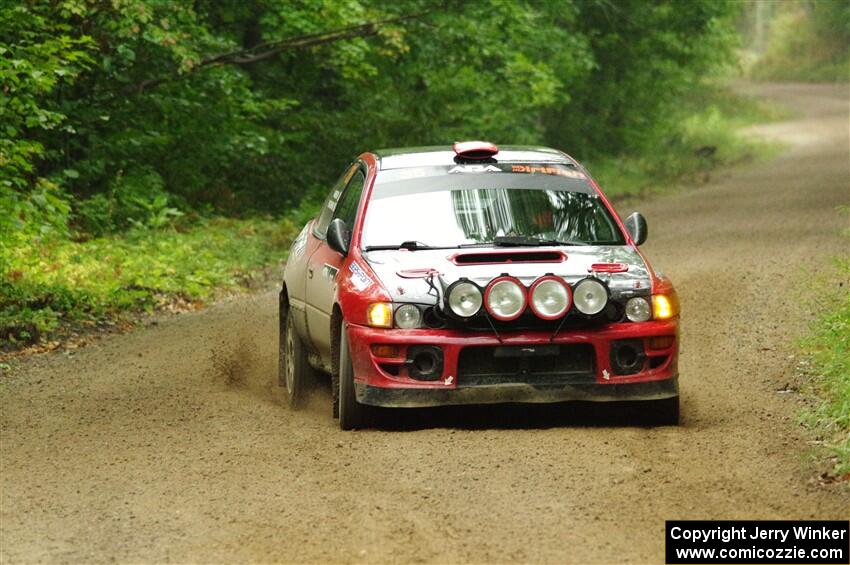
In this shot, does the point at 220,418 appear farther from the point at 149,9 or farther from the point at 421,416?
the point at 149,9

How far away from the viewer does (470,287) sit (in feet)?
26.2

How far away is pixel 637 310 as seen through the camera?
27.2 feet

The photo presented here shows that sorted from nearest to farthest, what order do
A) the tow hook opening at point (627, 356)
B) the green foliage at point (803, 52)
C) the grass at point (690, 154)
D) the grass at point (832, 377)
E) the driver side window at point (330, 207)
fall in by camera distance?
the grass at point (832, 377) < the tow hook opening at point (627, 356) < the driver side window at point (330, 207) < the grass at point (690, 154) < the green foliage at point (803, 52)

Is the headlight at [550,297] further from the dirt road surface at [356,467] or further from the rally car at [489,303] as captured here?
the dirt road surface at [356,467]

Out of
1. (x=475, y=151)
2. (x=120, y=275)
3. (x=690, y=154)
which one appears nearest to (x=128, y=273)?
(x=120, y=275)

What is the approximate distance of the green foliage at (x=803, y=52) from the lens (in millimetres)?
71188

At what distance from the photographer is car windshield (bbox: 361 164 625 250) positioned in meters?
8.92

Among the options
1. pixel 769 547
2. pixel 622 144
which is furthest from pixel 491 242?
pixel 622 144

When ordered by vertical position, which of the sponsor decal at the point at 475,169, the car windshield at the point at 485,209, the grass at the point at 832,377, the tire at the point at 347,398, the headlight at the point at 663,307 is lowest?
the grass at the point at 832,377

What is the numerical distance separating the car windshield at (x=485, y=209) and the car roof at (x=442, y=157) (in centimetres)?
9

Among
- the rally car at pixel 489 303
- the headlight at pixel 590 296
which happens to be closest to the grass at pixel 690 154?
the rally car at pixel 489 303

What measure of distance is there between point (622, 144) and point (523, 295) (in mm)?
27512

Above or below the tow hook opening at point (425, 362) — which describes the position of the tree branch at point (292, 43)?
above
